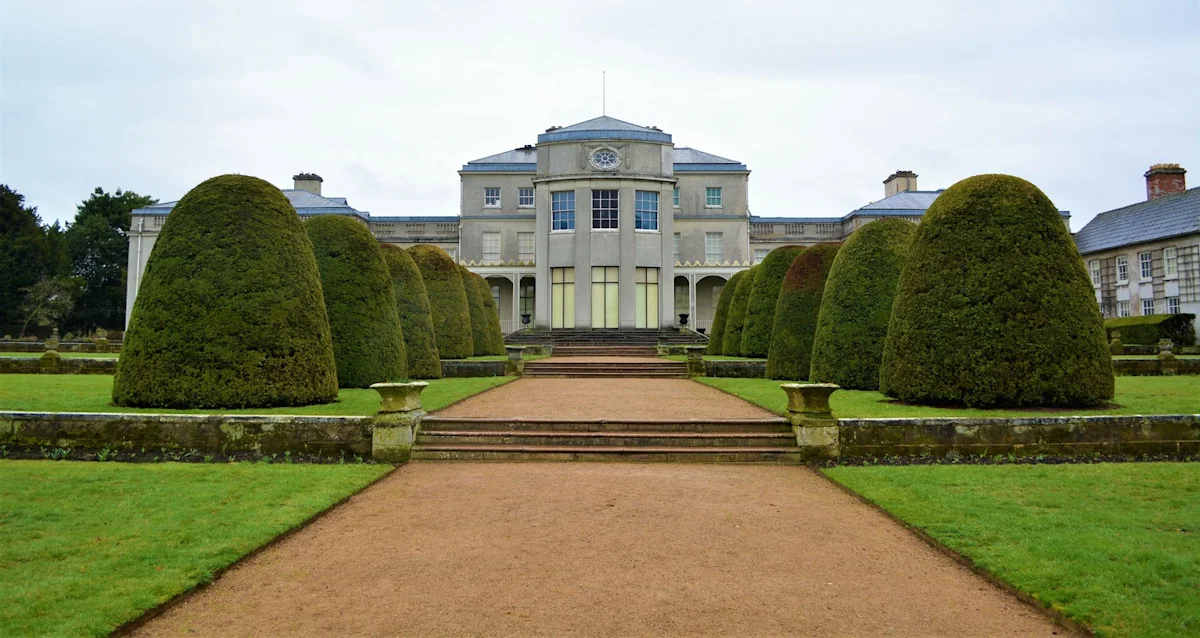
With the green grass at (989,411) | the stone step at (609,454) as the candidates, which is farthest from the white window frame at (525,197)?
the stone step at (609,454)

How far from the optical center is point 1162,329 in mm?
30516

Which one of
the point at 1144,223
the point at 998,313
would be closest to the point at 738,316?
the point at 998,313

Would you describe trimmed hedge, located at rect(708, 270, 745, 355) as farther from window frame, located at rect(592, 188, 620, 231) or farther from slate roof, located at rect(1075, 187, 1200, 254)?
slate roof, located at rect(1075, 187, 1200, 254)

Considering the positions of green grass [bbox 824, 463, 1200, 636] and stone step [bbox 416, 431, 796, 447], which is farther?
stone step [bbox 416, 431, 796, 447]

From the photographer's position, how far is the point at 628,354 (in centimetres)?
2806

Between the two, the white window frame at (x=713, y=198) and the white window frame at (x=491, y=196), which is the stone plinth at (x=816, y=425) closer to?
the white window frame at (x=713, y=198)

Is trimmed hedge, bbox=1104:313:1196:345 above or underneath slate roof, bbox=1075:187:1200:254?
underneath

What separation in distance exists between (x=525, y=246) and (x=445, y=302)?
21678 mm

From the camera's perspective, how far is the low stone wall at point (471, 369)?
802 inches

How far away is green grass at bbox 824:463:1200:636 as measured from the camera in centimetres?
429

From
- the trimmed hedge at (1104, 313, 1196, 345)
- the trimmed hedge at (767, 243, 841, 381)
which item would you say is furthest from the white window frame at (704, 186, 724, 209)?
the trimmed hedge at (767, 243, 841, 381)

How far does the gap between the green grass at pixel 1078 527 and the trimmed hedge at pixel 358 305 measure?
390 inches

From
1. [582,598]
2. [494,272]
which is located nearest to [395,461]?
[582,598]

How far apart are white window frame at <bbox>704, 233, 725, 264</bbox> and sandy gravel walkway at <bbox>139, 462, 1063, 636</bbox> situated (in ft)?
124
